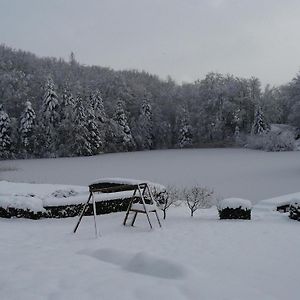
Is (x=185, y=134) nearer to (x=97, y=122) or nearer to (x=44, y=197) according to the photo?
(x=97, y=122)

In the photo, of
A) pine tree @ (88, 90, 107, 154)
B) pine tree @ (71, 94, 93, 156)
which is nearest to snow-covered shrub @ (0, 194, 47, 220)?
pine tree @ (71, 94, 93, 156)

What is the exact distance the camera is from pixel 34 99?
51281mm

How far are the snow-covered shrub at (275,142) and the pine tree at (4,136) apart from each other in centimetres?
2926

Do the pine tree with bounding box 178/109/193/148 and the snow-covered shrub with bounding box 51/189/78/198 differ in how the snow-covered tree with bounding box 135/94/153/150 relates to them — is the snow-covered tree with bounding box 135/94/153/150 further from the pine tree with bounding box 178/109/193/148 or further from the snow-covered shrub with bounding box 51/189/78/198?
the snow-covered shrub with bounding box 51/189/78/198

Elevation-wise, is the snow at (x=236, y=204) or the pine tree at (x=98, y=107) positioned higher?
the pine tree at (x=98, y=107)

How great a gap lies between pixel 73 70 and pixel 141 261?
213 feet

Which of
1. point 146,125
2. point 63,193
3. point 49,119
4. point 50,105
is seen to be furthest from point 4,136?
point 63,193

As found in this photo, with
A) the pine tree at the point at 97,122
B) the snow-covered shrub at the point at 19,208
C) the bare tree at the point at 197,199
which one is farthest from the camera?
the pine tree at the point at 97,122

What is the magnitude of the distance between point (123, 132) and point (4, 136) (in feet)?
50.7

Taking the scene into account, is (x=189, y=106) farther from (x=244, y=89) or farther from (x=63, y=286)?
(x=63, y=286)

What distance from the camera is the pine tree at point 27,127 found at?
46.2 meters

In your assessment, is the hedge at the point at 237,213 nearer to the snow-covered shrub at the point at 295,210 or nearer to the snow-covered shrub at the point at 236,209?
the snow-covered shrub at the point at 236,209

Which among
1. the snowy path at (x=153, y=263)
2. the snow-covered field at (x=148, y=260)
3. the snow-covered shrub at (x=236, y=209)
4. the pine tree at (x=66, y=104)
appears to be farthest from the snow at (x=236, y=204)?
the pine tree at (x=66, y=104)

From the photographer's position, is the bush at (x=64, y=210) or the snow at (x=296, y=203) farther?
the bush at (x=64, y=210)
